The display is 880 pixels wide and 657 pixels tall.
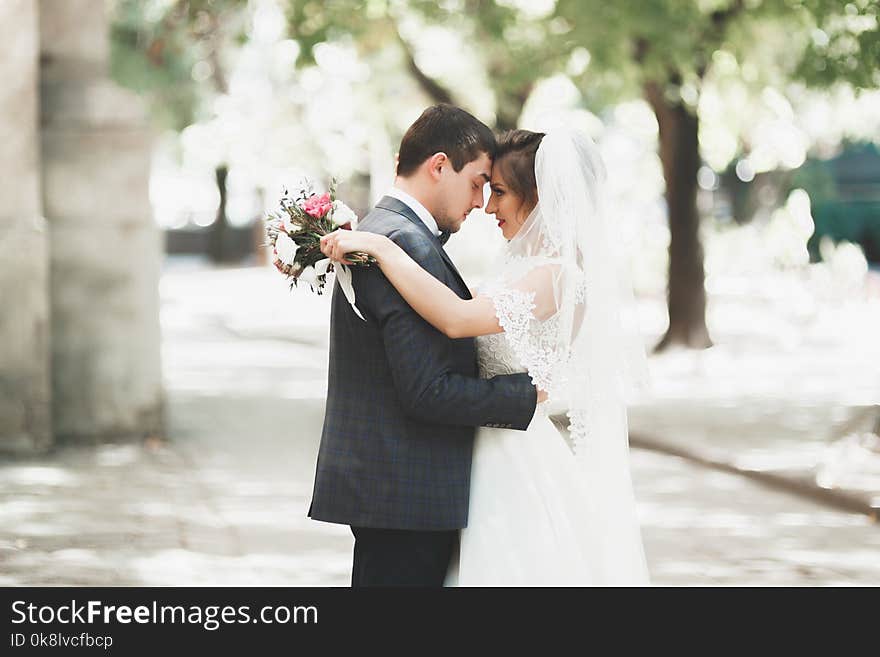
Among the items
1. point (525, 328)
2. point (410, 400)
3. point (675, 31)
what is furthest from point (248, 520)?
point (675, 31)

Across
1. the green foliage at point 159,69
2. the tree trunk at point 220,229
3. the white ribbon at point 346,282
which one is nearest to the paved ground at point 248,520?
the white ribbon at point 346,282

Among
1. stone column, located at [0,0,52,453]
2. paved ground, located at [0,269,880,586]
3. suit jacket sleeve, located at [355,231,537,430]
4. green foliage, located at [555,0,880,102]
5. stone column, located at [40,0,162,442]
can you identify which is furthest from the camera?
green foliage, located at [555,0,880,102]

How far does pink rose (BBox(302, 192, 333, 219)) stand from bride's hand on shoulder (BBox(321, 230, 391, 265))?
0.19 metres

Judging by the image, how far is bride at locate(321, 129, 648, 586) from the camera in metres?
4.14

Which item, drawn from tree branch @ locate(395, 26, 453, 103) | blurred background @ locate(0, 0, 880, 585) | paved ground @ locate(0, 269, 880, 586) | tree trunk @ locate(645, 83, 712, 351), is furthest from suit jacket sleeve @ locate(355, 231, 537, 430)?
tree branch @ locate(395, 26, 453, 103)

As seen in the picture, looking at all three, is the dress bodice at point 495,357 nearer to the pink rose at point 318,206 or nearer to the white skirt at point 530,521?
the white skirt at point 530,521

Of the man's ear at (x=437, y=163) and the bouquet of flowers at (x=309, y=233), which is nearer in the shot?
the man's ear at (x=437, y=163)

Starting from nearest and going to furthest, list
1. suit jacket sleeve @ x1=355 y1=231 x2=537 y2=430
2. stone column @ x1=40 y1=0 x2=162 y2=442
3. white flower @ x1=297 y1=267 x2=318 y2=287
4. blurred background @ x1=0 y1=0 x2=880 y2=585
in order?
suit jacket sleeve @ x1=355 y1=231 x2=537 y2=430 → white flower @ x1=297 y1=267 x2=318 y2=287 → blurred background @ x1=0 y1=0 x2=880 y2=585 → stone column @ x1=40 y1=0 x2=162 y2=442

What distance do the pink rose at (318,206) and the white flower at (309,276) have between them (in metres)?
0.16

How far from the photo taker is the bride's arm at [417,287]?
154 inches

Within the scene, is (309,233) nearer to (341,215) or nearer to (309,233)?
(309,233)

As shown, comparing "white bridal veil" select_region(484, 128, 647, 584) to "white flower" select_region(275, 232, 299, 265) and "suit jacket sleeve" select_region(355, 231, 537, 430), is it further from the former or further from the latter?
"white flower" select_region(275, 232, 299, 265)

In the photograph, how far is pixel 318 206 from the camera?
420 centimetres
